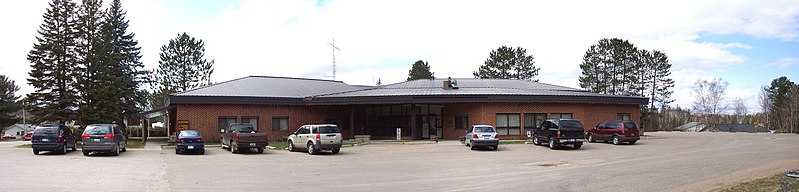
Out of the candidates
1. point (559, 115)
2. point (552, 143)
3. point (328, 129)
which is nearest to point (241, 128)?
point (328, 129)

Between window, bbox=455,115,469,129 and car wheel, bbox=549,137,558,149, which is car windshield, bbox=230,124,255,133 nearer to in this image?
car wheel, bbox=549,137,558,149

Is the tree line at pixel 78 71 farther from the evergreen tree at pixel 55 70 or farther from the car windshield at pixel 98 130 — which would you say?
the car windshield at pixel 98 130

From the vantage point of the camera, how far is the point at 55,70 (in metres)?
39.6

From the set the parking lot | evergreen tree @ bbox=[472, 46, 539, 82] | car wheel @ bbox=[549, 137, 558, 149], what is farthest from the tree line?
evergreen tree @ bbox=[472, 46, 539, 82]

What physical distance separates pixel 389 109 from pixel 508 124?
8.71 m

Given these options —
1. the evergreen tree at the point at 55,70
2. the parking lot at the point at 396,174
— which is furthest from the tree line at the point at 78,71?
the parking lot at the point at 396,174

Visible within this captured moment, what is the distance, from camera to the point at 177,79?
6512 cm

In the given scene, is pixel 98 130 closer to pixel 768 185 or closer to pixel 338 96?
pixel 338 96

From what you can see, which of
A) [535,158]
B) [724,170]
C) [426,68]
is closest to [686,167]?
[724,170]

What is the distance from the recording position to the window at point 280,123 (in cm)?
3797

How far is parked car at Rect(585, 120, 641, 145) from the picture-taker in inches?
1229

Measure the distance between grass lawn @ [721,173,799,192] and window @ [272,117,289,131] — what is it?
30.4 metres

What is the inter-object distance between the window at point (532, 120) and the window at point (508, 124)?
24.5 inches

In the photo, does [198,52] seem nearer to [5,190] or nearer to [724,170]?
[5,190]
